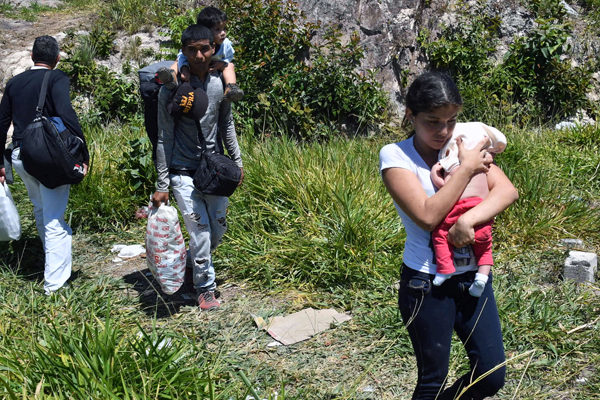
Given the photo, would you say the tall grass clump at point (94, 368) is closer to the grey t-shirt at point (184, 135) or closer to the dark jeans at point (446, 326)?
the dark jeans at point (446, 326)

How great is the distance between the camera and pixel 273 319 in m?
4.45

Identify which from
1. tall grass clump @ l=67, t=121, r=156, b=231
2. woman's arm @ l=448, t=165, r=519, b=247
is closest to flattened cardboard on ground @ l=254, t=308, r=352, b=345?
woman's arm @ l=448, t=165, r=519, b=247

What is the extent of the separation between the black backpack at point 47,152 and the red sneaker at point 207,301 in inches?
50.1

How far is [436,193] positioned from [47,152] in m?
3.12

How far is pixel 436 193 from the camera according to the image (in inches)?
95.5

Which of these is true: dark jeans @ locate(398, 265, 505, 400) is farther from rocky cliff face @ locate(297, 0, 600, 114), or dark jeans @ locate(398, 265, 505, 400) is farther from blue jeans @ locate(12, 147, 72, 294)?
rocky cliff face @ locate(297, 0, 600, 114)

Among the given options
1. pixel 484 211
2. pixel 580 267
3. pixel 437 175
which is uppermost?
pixel 437 175

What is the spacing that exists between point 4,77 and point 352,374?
294 inches

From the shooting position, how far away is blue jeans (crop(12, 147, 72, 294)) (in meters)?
4.69

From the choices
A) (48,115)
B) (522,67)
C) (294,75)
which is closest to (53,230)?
(48,115)

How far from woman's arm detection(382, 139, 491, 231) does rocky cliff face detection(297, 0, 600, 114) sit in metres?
6.70

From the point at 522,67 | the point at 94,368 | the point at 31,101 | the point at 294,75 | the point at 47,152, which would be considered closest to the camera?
the point at 94,368

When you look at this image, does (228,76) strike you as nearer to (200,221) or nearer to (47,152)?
(200,221)

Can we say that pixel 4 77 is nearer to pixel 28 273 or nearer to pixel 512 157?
pixel 28 273
